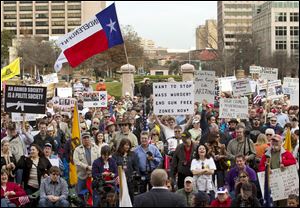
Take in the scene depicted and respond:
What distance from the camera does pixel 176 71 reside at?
88125 mm

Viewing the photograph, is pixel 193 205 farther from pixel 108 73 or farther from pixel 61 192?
pixel 108 73

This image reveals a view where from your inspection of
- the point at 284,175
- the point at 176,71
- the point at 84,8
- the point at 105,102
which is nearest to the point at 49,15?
the point at 84,8

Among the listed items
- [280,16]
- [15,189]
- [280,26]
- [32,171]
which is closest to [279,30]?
[280,26]

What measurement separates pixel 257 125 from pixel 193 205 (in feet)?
20.8

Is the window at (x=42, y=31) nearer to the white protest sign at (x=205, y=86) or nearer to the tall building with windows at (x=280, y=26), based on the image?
the tall building with windows at (x=280, y=26)

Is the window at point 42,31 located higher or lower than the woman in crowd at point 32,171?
higher

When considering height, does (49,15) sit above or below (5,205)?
above

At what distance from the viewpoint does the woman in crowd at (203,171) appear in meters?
10.9

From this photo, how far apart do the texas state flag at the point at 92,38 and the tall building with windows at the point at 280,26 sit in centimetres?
9383

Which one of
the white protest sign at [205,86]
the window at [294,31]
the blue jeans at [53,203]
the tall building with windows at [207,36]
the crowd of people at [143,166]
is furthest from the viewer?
the window at [294,31]

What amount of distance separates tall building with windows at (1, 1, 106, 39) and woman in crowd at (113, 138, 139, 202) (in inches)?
5805

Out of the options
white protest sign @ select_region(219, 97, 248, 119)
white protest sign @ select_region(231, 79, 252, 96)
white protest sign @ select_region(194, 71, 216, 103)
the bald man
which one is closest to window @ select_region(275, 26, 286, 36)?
white protest sign @ select_region(231, 79, 252, 96)

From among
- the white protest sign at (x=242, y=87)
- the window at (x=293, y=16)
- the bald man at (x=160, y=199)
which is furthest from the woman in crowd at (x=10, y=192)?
the window at (x=293, y=16)

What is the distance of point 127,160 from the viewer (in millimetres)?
11422
